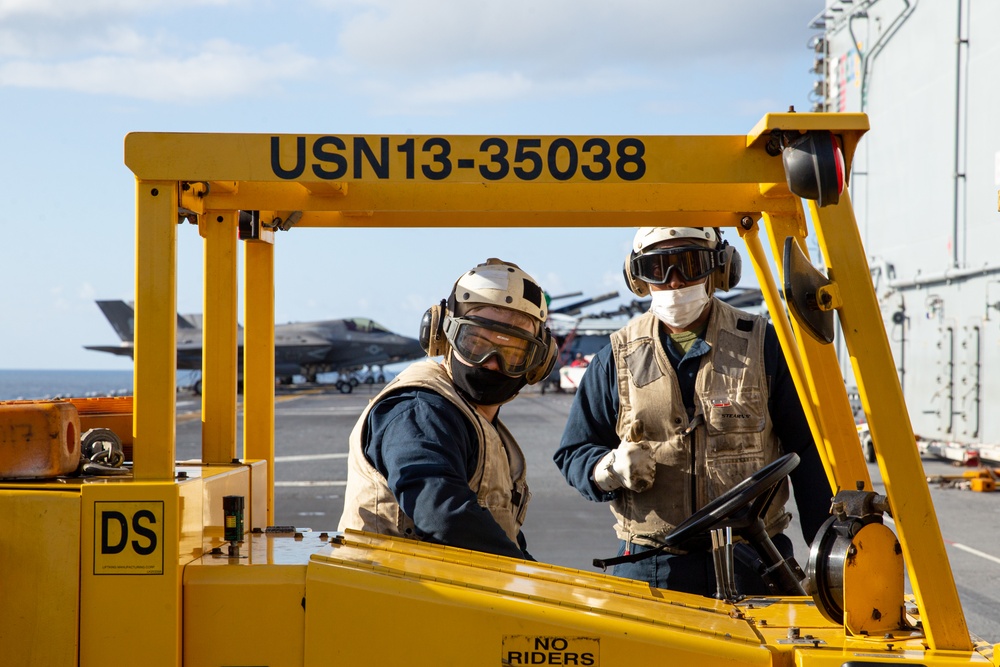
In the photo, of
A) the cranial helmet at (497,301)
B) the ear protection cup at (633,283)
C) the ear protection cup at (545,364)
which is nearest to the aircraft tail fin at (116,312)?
the ear protection cup at (633,283)

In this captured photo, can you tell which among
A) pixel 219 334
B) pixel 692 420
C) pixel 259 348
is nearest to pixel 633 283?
pixel 692 420

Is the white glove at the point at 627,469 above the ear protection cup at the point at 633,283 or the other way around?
the other way around

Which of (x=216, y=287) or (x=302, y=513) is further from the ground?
(x=216, y=287)

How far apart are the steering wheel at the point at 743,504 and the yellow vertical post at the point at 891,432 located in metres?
0.76

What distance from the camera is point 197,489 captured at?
A: 2350 millimetres

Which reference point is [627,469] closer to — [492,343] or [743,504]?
[743,504]

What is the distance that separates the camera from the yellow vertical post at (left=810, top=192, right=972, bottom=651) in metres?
2.12

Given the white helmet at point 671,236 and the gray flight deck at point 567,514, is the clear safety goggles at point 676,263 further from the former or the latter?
the gray flight deck at point 567,514

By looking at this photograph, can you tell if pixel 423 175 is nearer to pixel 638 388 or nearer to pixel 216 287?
pixel 216 287

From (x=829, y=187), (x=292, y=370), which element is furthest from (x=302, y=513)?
(x=292, y=370)

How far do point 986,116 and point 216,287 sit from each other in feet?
36.5

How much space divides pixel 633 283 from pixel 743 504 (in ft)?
4.02

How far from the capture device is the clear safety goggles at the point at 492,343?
2.99 metres

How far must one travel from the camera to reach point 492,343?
9.86 feet
